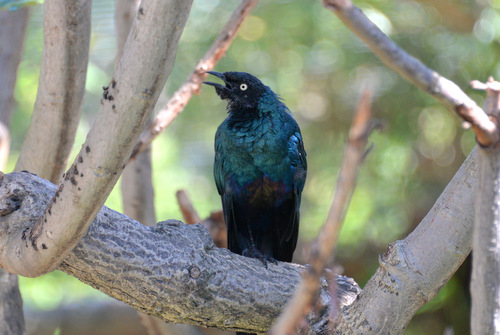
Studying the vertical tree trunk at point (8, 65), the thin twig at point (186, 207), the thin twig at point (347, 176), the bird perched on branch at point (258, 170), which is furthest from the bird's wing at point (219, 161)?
the thin twig at point (347, 176)

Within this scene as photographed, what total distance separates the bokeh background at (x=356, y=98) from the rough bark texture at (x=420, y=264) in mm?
2973

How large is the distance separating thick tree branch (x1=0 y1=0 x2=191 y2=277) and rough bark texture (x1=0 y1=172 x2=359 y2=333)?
0.25 metres

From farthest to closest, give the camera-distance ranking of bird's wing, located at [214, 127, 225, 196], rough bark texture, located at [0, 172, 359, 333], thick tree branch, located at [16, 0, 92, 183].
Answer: bird's wing, located at [214, 127, 225, 196]
thick tree branch, located at [16, 0, 92, 183]
rough bark texture, located at [0, 172, 359, 333]

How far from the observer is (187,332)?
4.32 m

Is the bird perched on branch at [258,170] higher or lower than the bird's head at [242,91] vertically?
lower

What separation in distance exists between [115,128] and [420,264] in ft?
4.19

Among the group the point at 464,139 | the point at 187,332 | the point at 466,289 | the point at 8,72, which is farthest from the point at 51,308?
the point at 464,139

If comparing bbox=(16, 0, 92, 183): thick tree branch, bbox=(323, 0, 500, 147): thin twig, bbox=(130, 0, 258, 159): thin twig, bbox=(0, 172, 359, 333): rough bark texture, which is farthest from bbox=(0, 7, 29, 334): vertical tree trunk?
bbox=(323, 0, 500, 147): thin twig

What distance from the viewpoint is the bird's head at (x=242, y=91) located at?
3684 mm

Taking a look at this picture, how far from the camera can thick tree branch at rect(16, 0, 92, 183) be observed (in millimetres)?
2701

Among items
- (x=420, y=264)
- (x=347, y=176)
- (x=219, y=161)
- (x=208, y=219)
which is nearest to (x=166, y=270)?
(x=420, y=264)

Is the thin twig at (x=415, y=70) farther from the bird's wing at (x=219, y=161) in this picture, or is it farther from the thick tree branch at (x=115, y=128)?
the bird's wing at (x=219, y=161)

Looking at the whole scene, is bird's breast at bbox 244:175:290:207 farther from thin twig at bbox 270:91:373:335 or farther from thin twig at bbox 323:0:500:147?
thin twig at bbox 270:91:373:335

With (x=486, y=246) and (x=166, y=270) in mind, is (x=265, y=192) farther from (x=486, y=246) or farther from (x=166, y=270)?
(x=486, y=246)
